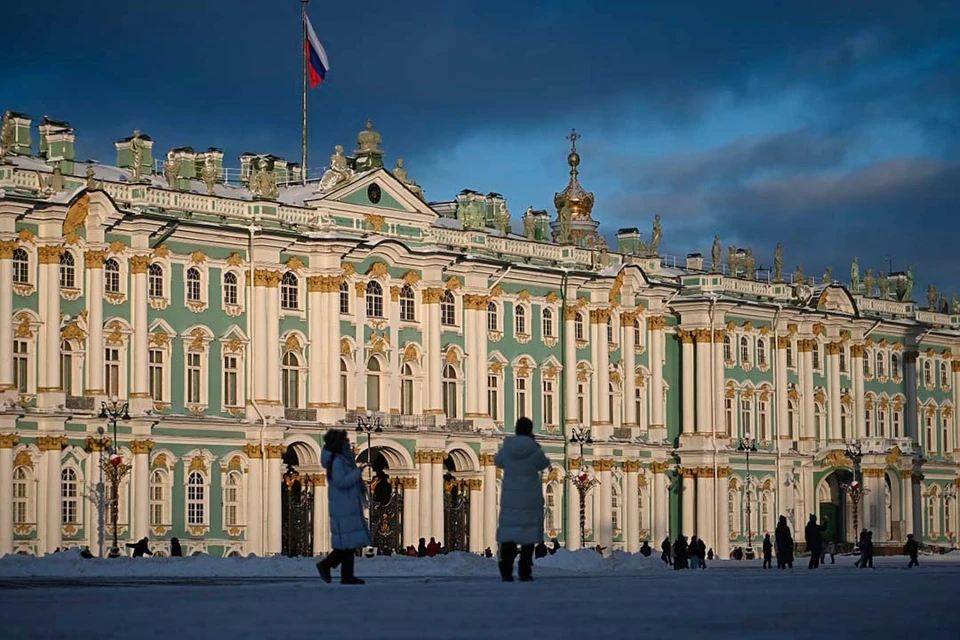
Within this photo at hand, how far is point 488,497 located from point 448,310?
717 cm

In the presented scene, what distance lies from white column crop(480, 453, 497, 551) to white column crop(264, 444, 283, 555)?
10517mm

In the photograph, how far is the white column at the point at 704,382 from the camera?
9269cm

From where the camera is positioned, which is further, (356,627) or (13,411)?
(13,411)

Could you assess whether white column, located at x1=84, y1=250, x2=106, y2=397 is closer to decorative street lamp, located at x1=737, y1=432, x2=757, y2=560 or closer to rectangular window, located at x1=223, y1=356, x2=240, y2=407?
rectangular window, located at x1=223, y1=356, x2=240, y2=407

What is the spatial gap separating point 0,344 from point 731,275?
41.9 metres

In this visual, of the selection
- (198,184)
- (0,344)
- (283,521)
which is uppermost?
(198,184)

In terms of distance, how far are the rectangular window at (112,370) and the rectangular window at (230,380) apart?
15.4 feet

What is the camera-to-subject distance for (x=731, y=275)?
96.9 metres

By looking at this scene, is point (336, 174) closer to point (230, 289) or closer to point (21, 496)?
point (230, 289)

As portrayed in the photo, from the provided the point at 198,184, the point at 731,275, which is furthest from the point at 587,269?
the point at 198,184

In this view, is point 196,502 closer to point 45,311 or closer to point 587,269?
point 45,311

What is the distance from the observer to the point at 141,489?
6712 cm

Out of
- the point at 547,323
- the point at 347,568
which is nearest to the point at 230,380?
the point at 547,323

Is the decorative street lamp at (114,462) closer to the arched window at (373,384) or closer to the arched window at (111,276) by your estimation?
the arched window at (111,276)
